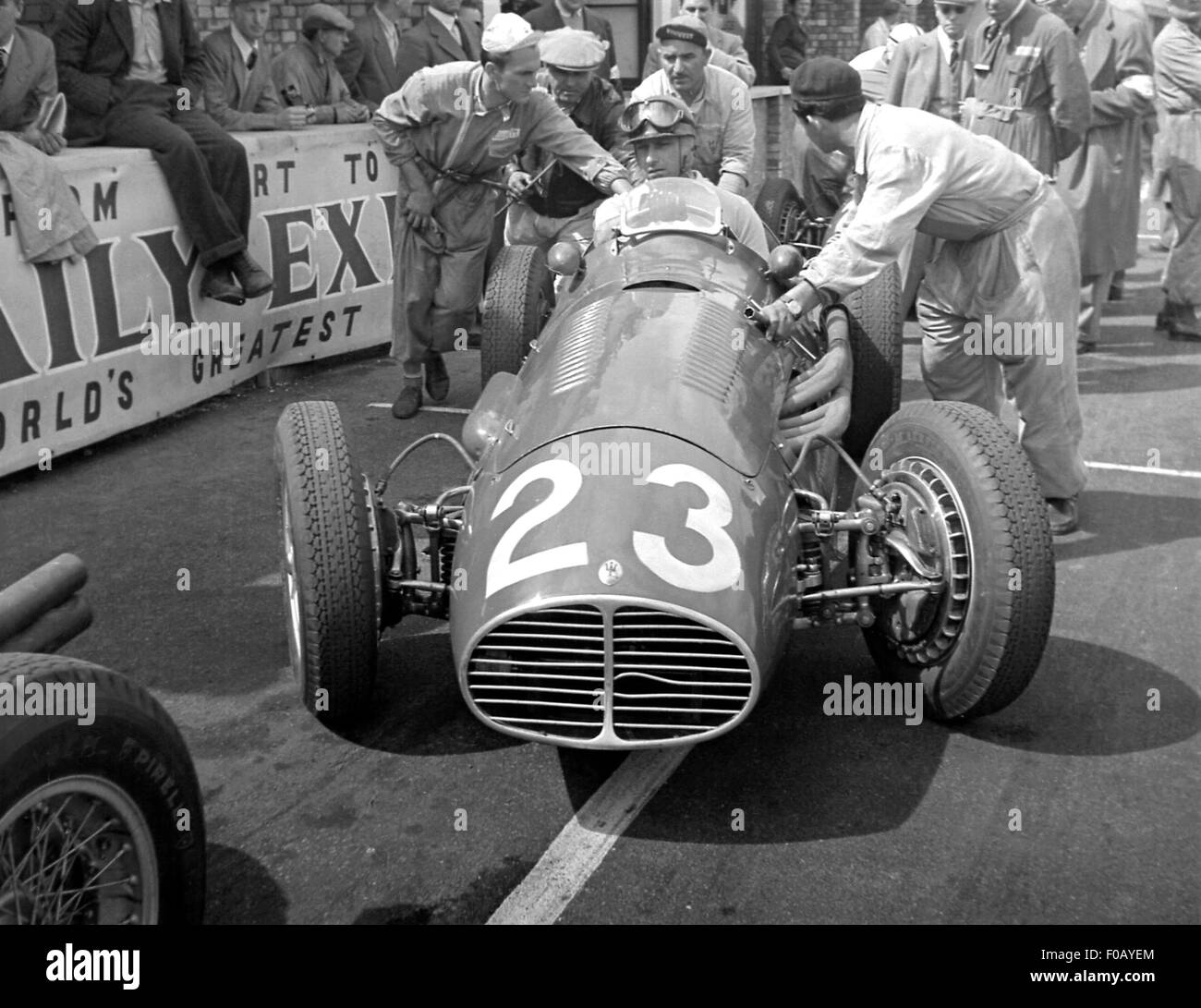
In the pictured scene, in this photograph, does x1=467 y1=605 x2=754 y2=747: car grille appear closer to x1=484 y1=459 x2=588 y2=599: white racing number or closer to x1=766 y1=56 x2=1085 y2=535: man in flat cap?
x1=484 y1=459 x2=588 y2=599: white racing number

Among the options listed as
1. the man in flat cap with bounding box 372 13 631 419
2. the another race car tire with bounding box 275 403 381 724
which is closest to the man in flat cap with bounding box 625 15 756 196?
the man in flat cap with bounding box 372 13 631 419

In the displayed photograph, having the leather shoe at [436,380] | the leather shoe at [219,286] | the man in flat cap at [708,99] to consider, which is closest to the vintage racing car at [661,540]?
the leather shoe at [436,380]

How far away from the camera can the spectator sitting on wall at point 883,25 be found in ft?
49.2

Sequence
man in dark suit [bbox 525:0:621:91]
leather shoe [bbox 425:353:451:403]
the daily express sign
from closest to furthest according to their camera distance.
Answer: the daily express sign
leather shoe [bbox 425:353:451:403]
man in dark suit [bbox 525:0:621:91]

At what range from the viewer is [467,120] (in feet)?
22.3

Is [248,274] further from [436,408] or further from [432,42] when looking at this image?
[432,42]

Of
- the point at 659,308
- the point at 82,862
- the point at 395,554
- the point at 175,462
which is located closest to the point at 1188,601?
the point at 659,308

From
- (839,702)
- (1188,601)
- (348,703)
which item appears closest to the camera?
(348,703)

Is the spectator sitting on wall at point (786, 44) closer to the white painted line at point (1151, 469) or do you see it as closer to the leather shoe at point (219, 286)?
the leather shoe at point (219, 286)

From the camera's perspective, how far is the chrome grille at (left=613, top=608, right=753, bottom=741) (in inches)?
123

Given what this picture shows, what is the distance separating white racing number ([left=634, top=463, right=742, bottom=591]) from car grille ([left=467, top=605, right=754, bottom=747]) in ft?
0.35
